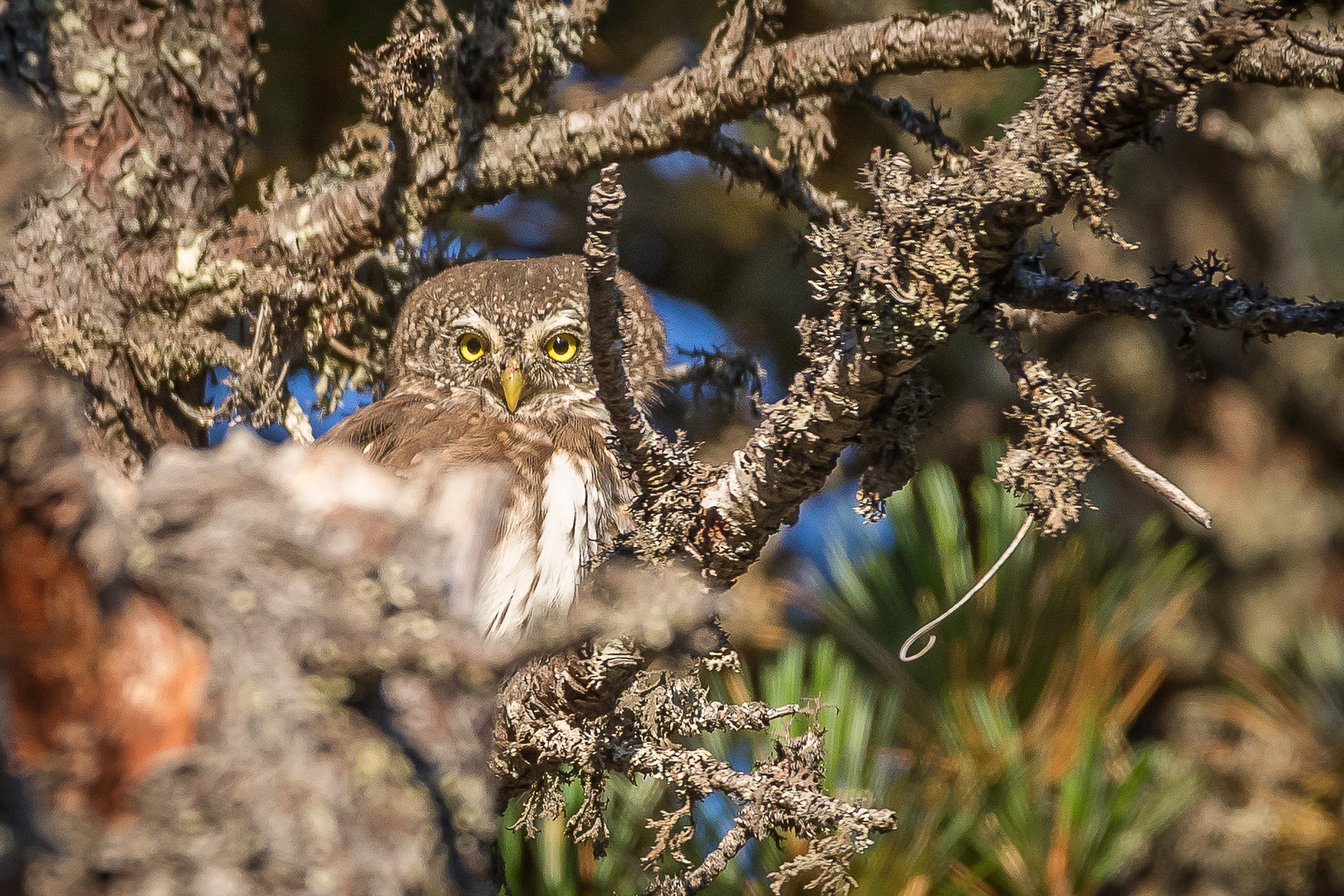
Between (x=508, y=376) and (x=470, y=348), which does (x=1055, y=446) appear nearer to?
(x=508, y=376)

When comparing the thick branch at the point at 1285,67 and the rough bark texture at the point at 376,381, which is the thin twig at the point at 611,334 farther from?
the thick branch at the point at 1285,67

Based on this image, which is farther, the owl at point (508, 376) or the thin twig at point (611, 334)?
the owl at point (508, 376)

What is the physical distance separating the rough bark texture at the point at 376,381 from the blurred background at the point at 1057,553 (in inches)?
8.5

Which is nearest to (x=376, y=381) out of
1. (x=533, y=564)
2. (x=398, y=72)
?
(x=533, y=564)

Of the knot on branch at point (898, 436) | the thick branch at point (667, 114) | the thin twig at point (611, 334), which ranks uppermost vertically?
the thick branch at point (667, 114)

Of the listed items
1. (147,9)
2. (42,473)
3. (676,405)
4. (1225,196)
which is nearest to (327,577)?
(42,473)

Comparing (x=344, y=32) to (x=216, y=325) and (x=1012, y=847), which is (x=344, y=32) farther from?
(x=1012, y=847)

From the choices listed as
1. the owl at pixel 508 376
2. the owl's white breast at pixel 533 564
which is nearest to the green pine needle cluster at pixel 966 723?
the owl's white breast at pixel 533 564

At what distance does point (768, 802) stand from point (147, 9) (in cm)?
199

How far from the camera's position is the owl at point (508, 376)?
2672 mm

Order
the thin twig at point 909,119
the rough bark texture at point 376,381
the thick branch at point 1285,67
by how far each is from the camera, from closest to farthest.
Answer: the rough bark texture at point 376,381, the thick branch at point 1285,67, the thin twig at point 909,119

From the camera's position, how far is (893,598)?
2875 millimetres

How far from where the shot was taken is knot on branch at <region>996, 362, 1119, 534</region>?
134 cm

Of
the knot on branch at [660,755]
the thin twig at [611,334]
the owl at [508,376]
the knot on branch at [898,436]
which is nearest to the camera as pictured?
the thin twig at [611,334]
